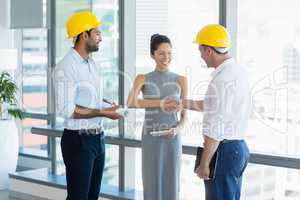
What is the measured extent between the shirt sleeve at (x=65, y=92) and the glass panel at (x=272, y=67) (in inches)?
58.7

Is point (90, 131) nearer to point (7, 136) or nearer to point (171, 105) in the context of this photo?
point (171, 105)

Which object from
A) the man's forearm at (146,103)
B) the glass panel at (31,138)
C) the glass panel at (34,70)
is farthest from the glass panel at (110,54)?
the glass panel at (31,138)

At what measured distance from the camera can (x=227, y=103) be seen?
2.94 metres

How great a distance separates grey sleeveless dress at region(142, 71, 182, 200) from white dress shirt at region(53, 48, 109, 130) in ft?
1.40

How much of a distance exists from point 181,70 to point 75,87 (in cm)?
132

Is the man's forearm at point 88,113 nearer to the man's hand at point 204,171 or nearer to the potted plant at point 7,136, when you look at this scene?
the man's hand at point 204,171

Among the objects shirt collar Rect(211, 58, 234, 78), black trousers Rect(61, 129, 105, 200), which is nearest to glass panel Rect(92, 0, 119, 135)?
black trousers Rect(61, 129, 105, 200)

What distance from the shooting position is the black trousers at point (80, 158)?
357 cm

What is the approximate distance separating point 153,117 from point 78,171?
0.74m

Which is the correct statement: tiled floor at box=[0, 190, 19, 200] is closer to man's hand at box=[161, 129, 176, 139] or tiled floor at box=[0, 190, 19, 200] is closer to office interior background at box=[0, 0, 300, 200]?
office interior background at box=[0, 0, 300, 200]

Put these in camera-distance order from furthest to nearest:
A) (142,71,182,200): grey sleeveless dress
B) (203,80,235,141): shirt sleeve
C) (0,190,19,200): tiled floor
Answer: (0,190,19,200): tiled floor
(142,71,182,200): grey sleeveless dress
(203,80,235,141): shirt sleeve

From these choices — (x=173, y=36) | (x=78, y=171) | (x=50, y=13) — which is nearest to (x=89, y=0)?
(x=50, y=13)

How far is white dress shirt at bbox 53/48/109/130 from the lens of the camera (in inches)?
139

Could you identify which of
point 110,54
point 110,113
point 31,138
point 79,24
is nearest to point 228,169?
point 110,113
